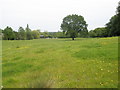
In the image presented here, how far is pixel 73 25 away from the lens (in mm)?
48094

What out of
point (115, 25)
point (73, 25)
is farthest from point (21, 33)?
point (115, 25)

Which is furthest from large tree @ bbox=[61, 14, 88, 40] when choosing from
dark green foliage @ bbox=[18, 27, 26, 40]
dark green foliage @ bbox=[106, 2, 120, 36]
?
dark green foliage @ bbox=[18, 27, 26, 40]

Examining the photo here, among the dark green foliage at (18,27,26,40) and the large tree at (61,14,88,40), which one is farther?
the dark green foliage at (18,27,26,40)

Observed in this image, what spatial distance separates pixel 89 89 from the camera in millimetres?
4449

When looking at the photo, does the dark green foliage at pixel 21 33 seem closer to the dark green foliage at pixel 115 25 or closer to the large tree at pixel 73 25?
the large tree at pixel 73 25

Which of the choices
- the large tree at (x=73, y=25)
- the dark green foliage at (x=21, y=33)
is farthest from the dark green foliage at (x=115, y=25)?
the dark green foliage at (x=21, y=33)

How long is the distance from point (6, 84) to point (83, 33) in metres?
45.4

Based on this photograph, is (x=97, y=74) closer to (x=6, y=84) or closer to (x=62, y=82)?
(x=62, y=82)

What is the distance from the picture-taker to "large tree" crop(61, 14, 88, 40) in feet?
157

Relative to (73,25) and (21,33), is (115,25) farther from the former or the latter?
(21,33)

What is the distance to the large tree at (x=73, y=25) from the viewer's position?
157ft

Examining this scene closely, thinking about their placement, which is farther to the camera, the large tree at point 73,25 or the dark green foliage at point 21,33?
the dark green foliage at point 21,33

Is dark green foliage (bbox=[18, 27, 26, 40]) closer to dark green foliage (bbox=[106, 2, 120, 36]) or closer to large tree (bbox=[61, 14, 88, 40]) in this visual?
large tree (bbox=[61, 14, 88, 40])

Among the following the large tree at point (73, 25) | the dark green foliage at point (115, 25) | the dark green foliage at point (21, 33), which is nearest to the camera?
the dark green foliage at point (115, 25)
